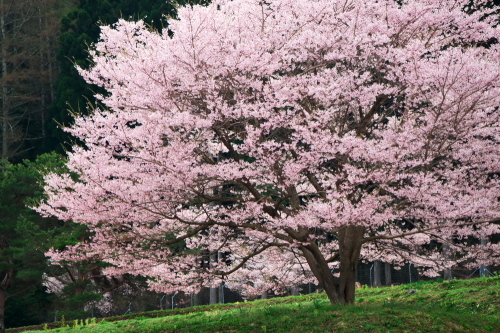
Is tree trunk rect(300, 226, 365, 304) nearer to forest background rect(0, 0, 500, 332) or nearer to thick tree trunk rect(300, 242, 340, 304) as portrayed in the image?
thick tree trunk rect(300, 242, 340, 304)

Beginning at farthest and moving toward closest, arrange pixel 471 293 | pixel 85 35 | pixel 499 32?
pixel 85 35, pixel 471 293, pixel 499 32

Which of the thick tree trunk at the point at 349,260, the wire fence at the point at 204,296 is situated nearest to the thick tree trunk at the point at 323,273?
the thick tree trunk at the point at 349,260

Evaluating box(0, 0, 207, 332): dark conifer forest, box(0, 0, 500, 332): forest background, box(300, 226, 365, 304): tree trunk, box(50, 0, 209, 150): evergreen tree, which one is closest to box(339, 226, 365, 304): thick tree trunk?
box(300, 226, 365, 304): tree trunk

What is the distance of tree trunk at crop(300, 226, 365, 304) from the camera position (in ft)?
35.6

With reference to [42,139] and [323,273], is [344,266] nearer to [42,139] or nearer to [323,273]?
[323,273]

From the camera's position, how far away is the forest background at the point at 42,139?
59.9ft

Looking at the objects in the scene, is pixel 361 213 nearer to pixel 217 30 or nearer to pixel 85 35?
pixel 217 30

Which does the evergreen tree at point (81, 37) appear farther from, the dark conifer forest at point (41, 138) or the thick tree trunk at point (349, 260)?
the thick tree trunk at point (349, 260)

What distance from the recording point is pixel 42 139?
34.3m

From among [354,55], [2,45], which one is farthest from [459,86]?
[2,45]

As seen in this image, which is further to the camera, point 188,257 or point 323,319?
point 188,257

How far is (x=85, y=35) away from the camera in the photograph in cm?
2977

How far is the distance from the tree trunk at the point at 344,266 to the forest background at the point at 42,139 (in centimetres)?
650

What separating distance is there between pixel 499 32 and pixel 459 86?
2688 mm
